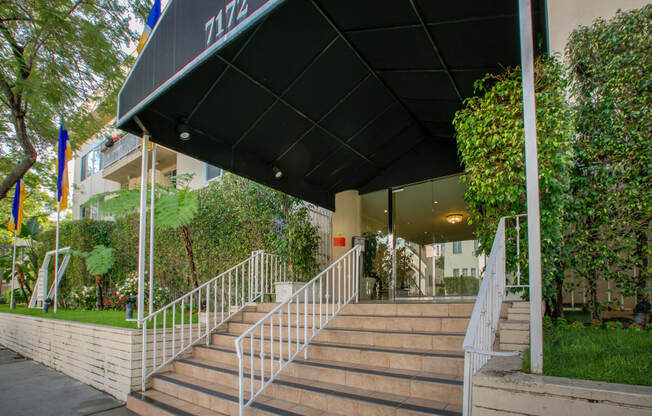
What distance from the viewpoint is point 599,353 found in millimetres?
3146

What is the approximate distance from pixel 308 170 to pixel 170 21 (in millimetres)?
3445

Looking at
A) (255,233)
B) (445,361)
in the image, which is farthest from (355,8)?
(255,233)

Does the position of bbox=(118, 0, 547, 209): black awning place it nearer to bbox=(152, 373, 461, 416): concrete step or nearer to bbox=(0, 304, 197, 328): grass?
bbox=(0, 304, 197, 328): grass

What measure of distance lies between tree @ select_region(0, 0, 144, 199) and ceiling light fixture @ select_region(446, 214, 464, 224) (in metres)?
8.66

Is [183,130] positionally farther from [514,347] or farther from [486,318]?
[514,347]

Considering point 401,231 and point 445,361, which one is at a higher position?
point 401,231

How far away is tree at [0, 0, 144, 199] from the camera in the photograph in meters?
8.39

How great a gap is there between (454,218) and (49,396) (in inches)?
291

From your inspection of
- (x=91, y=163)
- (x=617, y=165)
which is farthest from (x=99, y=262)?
(x=617, y=165)

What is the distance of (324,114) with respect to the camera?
231 inches

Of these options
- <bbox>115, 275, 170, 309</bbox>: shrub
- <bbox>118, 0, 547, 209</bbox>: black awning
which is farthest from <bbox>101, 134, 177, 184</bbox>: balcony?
<bbox>118, 0, 547, 209</bbox>: black awning

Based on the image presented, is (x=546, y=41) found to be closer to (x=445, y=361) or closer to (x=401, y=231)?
(x=445, y=361)

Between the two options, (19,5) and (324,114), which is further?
(19,5)

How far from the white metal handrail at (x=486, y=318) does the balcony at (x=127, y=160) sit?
12.4 m
